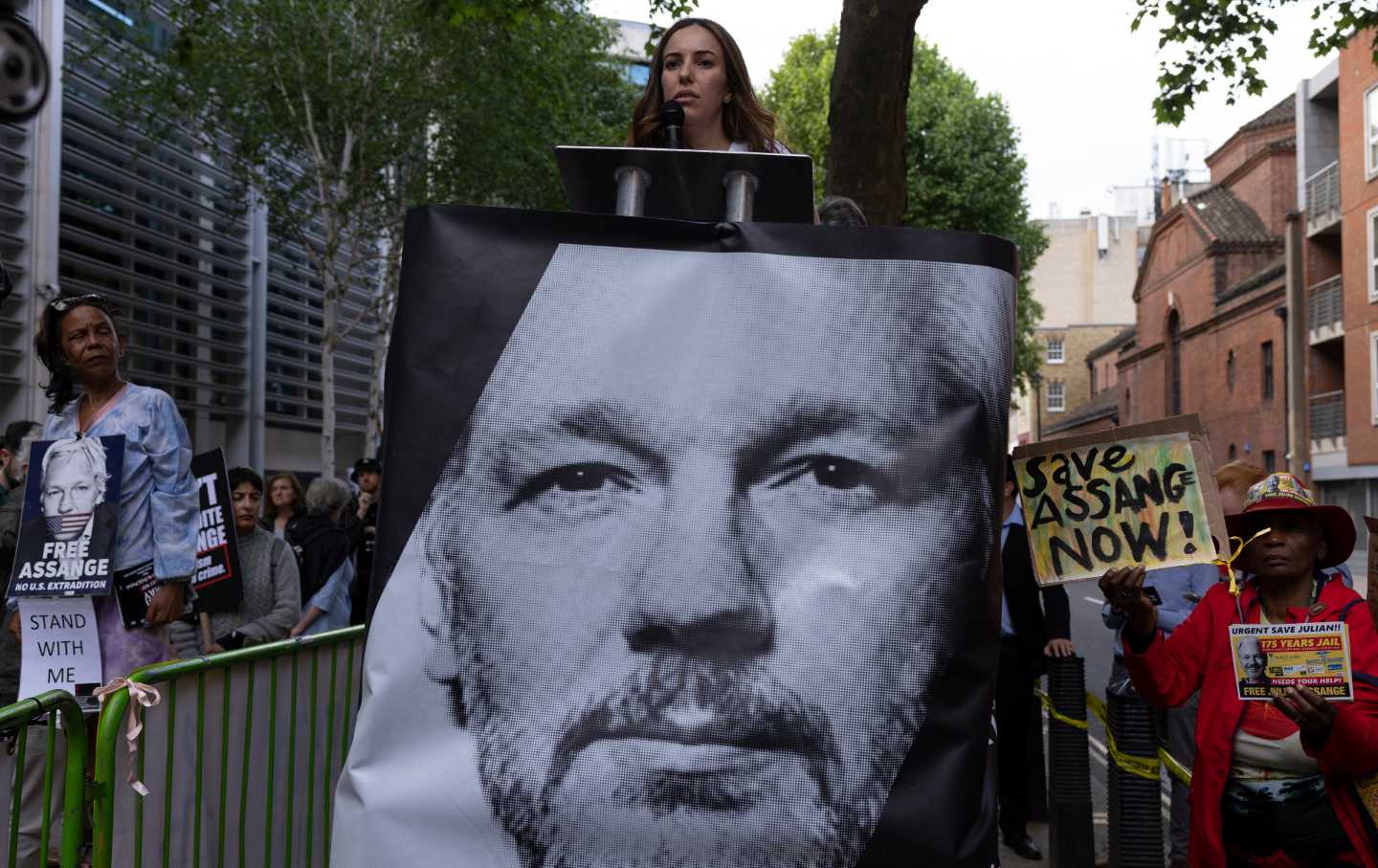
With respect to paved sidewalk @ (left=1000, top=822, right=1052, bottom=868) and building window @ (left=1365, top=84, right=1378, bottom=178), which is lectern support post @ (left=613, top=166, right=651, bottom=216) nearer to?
paved sidewalk @ (left=1000, top=822, right=1052, bottom=868)

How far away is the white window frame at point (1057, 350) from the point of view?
3529 inches

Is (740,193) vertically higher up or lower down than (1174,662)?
higher up

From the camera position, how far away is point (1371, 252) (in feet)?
117

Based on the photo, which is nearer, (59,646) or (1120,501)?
(1120,501)

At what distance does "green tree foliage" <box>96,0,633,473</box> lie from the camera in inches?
1012

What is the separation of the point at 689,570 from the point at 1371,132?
3799 centimetres

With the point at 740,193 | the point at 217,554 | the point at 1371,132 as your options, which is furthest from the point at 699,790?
the point at 1371,132

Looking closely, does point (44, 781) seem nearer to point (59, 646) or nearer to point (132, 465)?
point (59, 646)

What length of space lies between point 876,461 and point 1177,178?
8295 cm

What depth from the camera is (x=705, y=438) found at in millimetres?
2109

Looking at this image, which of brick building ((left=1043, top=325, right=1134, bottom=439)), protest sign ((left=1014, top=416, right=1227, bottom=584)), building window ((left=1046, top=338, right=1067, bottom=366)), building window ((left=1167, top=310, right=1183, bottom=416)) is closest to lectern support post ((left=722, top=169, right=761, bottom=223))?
protest sign ((left=1014, top=416, right=1227, bottom=584))

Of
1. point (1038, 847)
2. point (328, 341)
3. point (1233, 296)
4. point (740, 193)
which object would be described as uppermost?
point (1233, 296)

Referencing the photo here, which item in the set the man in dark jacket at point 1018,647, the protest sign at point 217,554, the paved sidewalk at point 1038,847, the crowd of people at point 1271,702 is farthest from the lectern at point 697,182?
the man in dark jacket at point 1018,647

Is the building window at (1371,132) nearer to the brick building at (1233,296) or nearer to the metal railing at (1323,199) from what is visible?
the metal railing at (1323,199)
